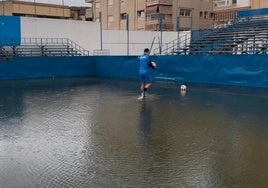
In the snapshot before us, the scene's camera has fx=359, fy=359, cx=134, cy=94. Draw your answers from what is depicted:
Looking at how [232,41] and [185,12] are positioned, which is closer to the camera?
[232,41]

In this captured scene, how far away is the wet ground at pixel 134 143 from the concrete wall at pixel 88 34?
1657cm

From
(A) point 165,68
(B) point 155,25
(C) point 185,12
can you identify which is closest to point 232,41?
(A) point 165,68

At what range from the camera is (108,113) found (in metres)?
10.6

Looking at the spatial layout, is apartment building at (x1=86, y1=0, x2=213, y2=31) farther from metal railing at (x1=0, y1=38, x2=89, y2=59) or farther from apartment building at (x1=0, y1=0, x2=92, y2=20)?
metal railing at (x1=0, y1=38, x2=89, y2=59)

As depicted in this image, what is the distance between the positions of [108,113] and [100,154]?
4304mm

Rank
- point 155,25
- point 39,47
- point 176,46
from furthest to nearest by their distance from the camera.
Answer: point 155,25 → point 176,46 → point 39,47

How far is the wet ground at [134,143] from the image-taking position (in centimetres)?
511

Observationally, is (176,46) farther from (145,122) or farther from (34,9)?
(34,9)

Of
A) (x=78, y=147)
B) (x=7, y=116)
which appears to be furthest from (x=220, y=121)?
(x=7, y=116)

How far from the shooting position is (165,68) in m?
21.3

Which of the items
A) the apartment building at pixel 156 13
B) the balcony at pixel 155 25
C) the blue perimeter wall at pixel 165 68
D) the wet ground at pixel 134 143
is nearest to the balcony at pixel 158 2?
the apartment building at pixel 156 13

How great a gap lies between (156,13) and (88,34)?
27.7m

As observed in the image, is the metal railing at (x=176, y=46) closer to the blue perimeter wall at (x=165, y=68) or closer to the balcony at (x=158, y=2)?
the blue perimeter wall at (x=165, y=68)

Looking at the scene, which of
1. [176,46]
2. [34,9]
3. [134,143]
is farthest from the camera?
[34,9]
